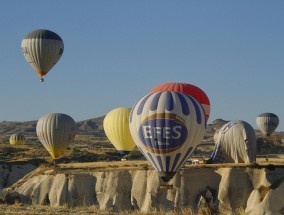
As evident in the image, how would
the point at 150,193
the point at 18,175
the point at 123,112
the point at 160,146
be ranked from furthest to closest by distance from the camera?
the point at 18,175 → the point at 123,112 → the point at 150,193 → the point at 160,146

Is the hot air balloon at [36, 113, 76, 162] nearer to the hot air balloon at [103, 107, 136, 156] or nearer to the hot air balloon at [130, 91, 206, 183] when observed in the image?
the hot air balloon at [103, 107, 136, 156]

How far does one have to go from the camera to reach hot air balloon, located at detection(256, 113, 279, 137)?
11206 centimetres

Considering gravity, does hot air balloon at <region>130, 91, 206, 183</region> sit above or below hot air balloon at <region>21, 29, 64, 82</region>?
below

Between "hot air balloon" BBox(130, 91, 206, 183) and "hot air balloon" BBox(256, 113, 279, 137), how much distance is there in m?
74.5

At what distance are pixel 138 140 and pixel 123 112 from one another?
77.9ft

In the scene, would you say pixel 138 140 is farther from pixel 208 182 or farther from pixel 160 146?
pixel 208 182

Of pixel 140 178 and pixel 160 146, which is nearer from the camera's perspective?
pixel 160 146

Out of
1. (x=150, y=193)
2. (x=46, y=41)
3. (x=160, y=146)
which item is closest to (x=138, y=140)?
(x=160, y=146)

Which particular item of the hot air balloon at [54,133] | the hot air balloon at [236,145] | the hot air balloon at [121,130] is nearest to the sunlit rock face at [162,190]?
the hot air balloon at [236,145]

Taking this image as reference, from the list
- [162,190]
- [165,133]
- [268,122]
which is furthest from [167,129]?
[268,122]

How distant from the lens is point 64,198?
4944 centimetres

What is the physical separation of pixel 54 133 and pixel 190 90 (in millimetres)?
17489

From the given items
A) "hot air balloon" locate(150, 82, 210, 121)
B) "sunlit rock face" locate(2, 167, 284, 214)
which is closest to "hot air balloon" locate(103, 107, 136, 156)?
"hot air balloon" locate(150, 82, 210, 121)

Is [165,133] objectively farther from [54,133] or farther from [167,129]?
[54,133]
